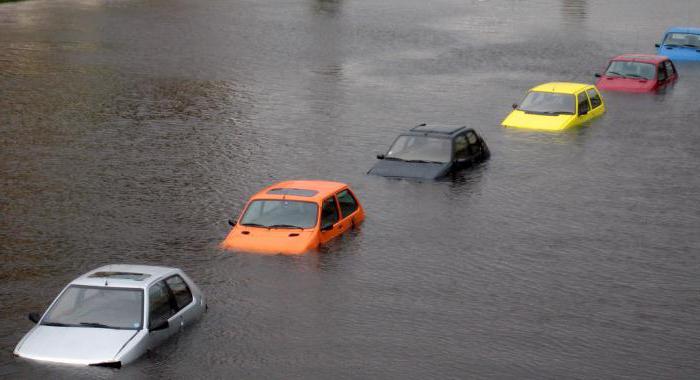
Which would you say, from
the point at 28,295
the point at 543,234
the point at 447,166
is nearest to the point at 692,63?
the point at 447,166

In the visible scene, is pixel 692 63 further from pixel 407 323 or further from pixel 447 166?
pixel 407 323

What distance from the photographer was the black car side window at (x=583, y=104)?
161ft

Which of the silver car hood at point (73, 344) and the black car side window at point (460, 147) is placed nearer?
the silver car hood at point (73, 344)

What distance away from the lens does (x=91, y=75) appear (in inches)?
2331

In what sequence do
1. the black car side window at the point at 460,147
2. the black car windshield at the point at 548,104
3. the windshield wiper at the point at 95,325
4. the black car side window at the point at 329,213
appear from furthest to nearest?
the black car windshield at the point at 548,104 → the black car side window at the point at 460,147 → the black car side window at the point at 329,213 → the windshield wiper at the point at 95,325

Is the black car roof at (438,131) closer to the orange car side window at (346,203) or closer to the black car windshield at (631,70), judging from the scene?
the orange car side window at (346,203)

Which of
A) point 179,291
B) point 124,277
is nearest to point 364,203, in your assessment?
point 179,291

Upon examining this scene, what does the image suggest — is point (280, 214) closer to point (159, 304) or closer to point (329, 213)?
point (329, 213)

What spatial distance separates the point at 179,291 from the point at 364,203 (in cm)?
1330

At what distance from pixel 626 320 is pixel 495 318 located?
9.12ft

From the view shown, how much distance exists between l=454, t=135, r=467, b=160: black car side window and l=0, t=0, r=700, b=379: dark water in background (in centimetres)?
80

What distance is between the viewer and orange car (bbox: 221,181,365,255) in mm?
28578

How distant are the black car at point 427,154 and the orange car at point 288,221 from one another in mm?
7913

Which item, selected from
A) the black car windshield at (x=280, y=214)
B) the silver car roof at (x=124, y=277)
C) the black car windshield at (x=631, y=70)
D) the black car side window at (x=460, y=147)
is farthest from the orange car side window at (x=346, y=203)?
the black car windshield at (x=631, y=70)
